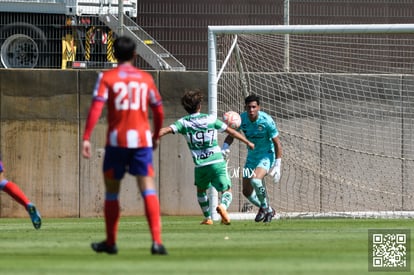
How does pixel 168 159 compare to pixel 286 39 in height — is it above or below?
below

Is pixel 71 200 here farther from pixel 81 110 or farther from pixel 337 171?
pixel 337 171

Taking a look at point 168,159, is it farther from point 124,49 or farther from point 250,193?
point 124,49

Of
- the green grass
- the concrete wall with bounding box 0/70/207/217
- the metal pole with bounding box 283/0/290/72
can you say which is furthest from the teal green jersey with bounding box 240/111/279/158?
the concrete wall with bounding box 0/70/207/217

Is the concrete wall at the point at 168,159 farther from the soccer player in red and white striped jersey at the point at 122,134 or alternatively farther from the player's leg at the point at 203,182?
the soccer player in red and white striped jersey at the point at 122,134

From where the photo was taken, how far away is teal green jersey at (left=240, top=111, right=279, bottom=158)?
17.0 metres

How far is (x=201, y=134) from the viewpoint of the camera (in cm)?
1563

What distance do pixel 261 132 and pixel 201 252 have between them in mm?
6855

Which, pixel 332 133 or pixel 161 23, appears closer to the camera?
pixel 332 133

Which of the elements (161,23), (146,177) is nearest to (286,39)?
(161,23)

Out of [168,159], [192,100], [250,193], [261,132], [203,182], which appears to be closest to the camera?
[192,100]

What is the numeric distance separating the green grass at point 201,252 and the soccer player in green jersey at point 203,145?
1.62 m

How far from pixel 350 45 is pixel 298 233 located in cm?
1027

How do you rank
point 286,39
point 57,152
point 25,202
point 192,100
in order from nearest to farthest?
point 25,202 < point 192,100 < point 286,39 < point 57,152

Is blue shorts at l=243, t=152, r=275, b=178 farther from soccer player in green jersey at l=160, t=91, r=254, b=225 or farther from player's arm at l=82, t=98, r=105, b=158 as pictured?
player's arm at l=82, t=98, r=105, b=158
